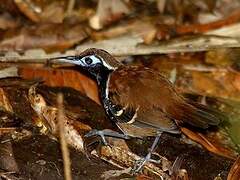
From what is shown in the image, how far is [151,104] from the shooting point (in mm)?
4523

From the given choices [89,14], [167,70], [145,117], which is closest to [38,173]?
[145,117]

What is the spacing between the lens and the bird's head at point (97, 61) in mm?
4867

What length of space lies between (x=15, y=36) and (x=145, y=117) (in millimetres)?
2553

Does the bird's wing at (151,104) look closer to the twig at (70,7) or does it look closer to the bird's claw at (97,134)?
the bird's claw at (97,134)


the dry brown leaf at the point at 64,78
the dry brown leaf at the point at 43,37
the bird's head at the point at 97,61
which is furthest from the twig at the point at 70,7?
the bird's head at the point at 97,61

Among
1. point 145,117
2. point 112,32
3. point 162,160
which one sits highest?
point 112,32

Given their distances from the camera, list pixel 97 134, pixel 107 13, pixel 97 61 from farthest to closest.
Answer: pixel 107 13, pixel 97 61, pixel 97 134

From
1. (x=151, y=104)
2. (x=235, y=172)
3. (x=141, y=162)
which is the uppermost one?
(x=151, y=104)

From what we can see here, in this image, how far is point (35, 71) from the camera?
18.3 feet

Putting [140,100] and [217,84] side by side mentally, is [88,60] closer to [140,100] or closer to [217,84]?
[140,100]

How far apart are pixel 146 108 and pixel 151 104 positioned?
0.05m

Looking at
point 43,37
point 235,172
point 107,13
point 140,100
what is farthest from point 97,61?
point 107,13

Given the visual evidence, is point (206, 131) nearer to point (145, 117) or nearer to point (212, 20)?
point (145, 117)

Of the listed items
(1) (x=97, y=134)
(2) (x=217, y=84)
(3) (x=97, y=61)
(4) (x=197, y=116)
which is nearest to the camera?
(4) (x=197, y=116)
